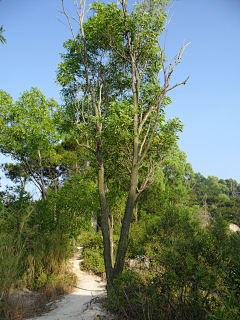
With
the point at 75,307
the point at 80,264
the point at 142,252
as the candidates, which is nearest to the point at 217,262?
the point at 142,252

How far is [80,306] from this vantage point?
479 cm

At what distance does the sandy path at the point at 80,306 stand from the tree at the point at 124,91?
2.48 feet

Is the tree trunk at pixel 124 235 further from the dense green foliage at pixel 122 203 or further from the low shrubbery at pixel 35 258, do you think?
the low shrubbery at pixel 35 258

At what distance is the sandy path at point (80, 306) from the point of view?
3.90 meters

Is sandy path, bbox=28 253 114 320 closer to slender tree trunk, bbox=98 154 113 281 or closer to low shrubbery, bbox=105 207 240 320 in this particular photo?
slender tree trunk, bbox=98 154 113 281

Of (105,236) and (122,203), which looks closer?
(105,236)

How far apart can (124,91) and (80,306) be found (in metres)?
5.33

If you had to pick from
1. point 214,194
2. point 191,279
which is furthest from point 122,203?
point 214,194

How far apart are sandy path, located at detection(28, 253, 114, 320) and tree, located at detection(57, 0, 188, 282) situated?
0.76m

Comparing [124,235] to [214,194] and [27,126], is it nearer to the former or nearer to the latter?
[27,126]

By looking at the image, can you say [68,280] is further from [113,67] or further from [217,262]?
[113,67]

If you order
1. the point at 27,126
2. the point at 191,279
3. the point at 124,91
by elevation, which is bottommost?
the point at 191,279

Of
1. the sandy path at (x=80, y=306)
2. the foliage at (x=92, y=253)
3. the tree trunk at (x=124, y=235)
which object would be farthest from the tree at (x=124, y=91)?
the foliage at (x=92, y=253)

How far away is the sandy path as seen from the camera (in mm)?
3904
